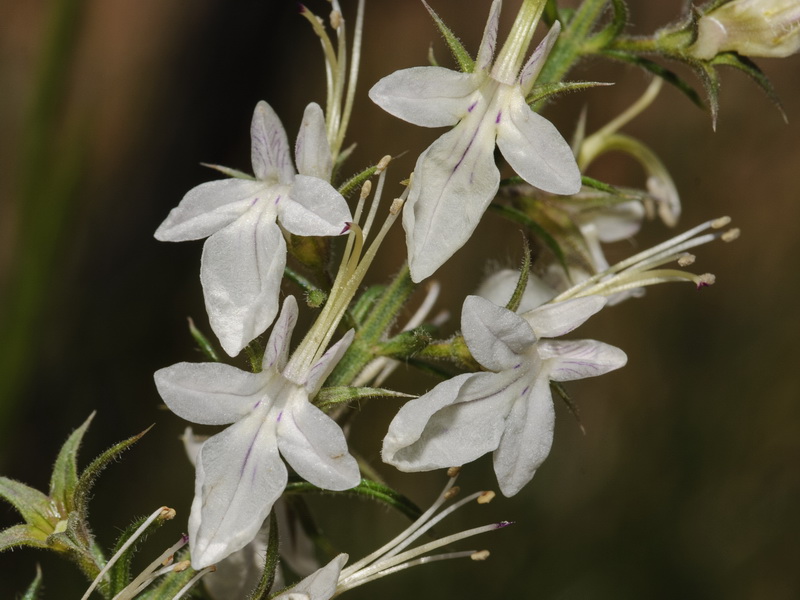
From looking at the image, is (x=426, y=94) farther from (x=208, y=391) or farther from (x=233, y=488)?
(x=233, y=488)

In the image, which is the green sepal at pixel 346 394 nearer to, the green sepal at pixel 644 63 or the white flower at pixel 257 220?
the white flower at pixel 257 220

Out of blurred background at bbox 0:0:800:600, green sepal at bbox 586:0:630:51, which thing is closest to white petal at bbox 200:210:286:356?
green sepal at bbox 586:0:630:51

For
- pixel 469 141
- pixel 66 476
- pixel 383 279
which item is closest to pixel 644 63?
pixel 469 141

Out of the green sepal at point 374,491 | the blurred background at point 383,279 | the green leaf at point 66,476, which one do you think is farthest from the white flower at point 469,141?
the blurred background at point 383,279

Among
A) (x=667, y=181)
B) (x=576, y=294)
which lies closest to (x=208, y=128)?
(x=667, y=181)

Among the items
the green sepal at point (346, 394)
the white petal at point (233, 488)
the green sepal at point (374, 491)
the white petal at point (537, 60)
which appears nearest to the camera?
the white petal at point (233, 488)

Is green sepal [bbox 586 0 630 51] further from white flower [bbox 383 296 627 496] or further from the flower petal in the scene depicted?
the flower petal

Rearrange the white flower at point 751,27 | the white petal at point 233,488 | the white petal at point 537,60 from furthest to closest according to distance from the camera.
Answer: the white flower at point 751,27 < the white petal at point 537,60 < the white petal at point 233,488

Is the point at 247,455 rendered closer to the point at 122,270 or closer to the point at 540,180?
the point at 540,180
